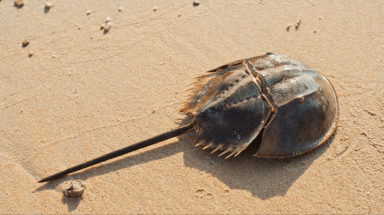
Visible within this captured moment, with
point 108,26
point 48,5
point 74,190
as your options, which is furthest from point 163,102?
point 48,5

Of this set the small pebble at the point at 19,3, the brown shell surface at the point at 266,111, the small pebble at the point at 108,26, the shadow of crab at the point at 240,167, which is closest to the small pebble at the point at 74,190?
the shadow of crab at the point at 240,167

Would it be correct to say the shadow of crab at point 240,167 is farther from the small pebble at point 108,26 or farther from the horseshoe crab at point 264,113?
the small pebble at point 108,26

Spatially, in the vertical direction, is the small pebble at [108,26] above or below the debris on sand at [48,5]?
below

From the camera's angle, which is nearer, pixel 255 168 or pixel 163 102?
pixel 255 168

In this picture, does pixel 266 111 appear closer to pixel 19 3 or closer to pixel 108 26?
pixel 108 26

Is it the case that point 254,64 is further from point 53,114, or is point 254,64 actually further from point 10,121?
point 10,121

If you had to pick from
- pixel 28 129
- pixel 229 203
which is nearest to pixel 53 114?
pixel 28 129
